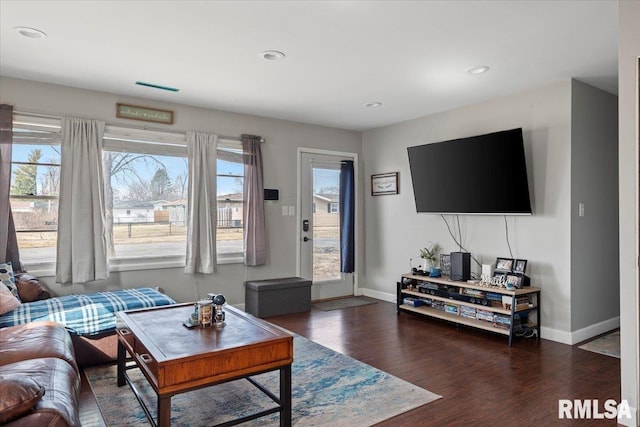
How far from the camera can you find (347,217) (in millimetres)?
6023

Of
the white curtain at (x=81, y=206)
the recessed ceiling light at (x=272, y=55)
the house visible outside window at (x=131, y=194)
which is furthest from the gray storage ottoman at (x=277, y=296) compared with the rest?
the recessed ceiling light at (x=272, y=55)

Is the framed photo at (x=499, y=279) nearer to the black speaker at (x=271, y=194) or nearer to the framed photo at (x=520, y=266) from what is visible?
the framed photo at (x=520, y=266)

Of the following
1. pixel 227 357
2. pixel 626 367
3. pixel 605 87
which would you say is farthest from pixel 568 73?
pixel 227 357

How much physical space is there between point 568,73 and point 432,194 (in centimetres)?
180

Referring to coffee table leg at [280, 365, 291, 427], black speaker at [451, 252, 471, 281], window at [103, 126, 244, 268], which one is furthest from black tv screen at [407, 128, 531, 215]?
coffee table leg at [280, 365, 291, 427]

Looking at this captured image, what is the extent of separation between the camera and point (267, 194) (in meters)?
5.36

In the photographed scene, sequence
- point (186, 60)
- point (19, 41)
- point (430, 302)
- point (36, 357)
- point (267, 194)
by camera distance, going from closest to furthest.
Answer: point (36, 357)
point (19, 41)
point (186, 60)
point (430, 302)
point (267, 194)

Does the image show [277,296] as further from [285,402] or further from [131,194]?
[285,402]

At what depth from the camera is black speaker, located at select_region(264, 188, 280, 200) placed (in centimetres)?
536

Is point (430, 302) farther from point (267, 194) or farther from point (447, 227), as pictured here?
point (267, 194)

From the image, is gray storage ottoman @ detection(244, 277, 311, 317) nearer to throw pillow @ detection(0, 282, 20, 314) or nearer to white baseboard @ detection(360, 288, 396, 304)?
white baseboard @ detection(360, 288, 396, 304)

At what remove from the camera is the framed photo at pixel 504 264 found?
4.25 m

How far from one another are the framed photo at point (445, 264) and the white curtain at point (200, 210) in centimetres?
266

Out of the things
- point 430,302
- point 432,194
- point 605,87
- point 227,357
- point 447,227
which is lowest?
point 430,302
